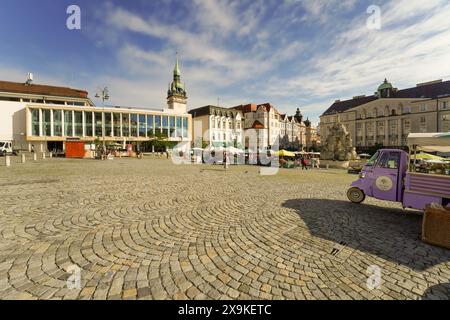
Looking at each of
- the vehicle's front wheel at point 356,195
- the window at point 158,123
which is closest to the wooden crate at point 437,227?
the vehicle's front wheel at point 356,195

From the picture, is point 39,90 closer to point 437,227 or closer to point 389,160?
point 389,160

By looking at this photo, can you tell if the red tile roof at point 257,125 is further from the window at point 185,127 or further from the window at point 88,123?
the window at point 88,123

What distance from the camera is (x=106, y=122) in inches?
2260

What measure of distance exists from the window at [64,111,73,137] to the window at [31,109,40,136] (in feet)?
17.9

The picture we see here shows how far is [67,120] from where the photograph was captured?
2088 inches

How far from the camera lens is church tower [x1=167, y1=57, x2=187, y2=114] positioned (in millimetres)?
83188

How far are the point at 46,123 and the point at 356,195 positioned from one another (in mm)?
Result: 66623

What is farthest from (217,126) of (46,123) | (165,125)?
(46,123)

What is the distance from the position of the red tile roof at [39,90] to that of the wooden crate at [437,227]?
3076 inches

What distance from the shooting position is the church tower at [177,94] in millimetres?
83188
